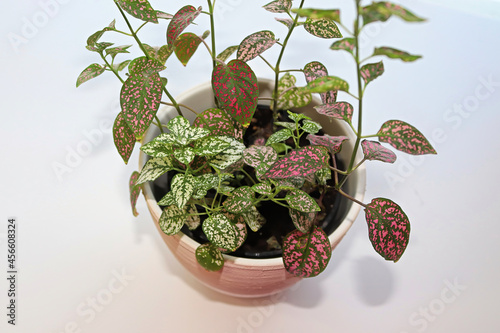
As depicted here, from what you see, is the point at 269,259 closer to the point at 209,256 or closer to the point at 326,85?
the point at 209,256

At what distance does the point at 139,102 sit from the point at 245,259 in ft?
1.32

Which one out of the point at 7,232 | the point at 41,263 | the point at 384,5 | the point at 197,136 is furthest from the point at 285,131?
the point at 7,232

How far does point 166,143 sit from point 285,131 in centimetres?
27

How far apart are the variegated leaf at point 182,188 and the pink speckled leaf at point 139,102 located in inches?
4.7

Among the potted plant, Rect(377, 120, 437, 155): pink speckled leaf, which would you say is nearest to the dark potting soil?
the potted plant

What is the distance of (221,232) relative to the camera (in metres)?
0.96

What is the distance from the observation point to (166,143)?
957 millimetres

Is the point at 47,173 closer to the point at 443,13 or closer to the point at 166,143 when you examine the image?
the point at 166,143

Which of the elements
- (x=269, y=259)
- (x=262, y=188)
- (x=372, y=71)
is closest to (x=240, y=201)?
(x=262, y=188)

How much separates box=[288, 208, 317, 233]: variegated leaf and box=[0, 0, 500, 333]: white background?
513 mm

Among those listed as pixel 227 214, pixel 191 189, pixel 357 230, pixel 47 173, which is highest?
pixel 191 189

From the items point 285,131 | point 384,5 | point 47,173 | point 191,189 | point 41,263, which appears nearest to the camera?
point 384,5

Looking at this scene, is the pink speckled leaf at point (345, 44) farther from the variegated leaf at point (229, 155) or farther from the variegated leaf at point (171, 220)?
the variegated leaf at point (171, 220)

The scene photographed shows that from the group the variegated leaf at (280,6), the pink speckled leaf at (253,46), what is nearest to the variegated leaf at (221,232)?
the pink speckled leaf at (253,46)
